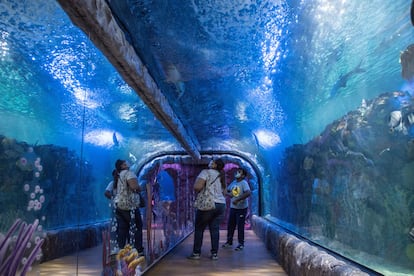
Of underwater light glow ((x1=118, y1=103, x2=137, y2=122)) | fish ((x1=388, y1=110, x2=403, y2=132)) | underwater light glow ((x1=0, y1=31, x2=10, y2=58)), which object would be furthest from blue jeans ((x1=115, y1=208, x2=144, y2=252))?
fish ((x1=388, y1=110, x2=403, y2=132))

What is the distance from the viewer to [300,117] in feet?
20.3

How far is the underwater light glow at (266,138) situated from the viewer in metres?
8.91

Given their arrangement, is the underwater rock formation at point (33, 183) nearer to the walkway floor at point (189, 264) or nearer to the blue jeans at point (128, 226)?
the walkway floor at point (189, 264)

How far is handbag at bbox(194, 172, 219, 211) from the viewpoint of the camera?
5.96 meters

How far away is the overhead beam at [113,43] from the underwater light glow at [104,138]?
1.97 feet

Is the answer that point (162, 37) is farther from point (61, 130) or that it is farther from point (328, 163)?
point (328, 163)

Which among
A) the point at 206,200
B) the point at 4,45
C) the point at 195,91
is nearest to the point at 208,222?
the point at 206,200

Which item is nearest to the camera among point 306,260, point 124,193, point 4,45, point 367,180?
point 4,45

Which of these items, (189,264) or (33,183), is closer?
(33,183)

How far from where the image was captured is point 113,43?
3.07 metres

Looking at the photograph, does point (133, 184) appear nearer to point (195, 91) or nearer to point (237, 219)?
point (195, 91)

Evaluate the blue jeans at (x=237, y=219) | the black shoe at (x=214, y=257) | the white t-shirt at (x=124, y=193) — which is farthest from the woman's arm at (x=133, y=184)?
the blue jeans at (x=237, y=219)

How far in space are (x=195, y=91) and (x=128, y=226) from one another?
10.1 feet

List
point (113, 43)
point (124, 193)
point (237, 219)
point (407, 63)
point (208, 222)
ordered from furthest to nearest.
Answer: point (237, 219)
point (208, 222)
point (124, 193)
point (113, 43)
point (407, 63)
